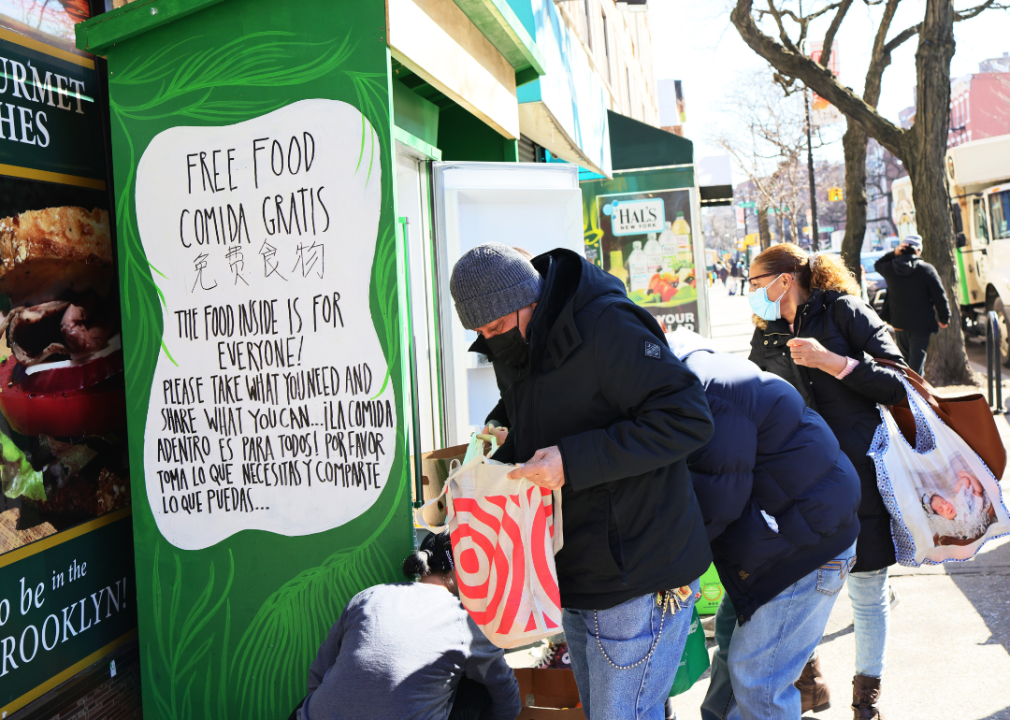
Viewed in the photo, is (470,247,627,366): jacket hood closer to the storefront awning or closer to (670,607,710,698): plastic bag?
(670,607,710,698): plastic bag

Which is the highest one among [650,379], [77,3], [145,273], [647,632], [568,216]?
[77,3]

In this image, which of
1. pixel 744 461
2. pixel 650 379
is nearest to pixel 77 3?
pixel 650 379

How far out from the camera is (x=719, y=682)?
9.27ft

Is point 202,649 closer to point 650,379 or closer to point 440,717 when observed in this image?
point 440,717

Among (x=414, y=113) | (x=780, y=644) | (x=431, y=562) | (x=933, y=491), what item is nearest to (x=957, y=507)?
(x=933, y=491)

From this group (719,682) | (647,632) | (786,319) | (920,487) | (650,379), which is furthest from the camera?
(786,319)

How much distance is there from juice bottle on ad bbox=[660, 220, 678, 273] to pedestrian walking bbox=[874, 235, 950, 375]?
93.6 inches

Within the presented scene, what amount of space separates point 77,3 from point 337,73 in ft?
4.01

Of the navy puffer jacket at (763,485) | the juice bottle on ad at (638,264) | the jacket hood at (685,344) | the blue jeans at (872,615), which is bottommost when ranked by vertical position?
the blue jeans at (872,615)

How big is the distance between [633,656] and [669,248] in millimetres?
8913

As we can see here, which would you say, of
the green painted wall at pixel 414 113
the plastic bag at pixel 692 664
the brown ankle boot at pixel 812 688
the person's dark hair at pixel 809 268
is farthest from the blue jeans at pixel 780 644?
the green painted wall at pixel 414 113

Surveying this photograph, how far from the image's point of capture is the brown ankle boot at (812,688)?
131 inches

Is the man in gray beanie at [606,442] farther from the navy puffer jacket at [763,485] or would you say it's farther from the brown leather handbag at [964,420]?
the brown leather handbag at [964,420]

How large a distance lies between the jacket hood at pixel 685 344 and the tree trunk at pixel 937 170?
339 inches
